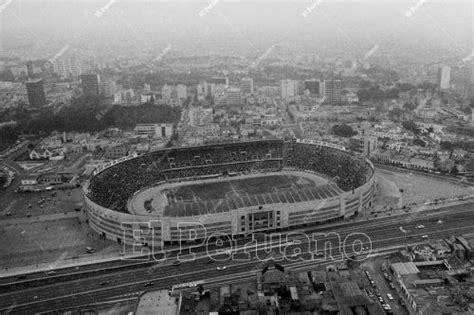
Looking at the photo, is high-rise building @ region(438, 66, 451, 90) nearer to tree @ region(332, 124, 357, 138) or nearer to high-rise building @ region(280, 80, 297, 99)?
high-rise building @ region(280, 80, 297, 99)

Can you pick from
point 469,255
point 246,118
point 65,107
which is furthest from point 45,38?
point 469,255

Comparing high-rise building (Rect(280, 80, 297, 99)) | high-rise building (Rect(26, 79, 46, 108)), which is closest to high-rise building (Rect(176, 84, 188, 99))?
high-rise building (Rect(280, 80, 297, 99))

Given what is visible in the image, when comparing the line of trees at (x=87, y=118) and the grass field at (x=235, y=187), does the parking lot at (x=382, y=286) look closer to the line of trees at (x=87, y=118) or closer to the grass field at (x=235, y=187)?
the grass field at (x=235, y=187)

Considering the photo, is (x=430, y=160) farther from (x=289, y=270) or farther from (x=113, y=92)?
(x=113, y=92)

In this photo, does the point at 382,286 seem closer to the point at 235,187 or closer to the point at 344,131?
the point at 235,187
